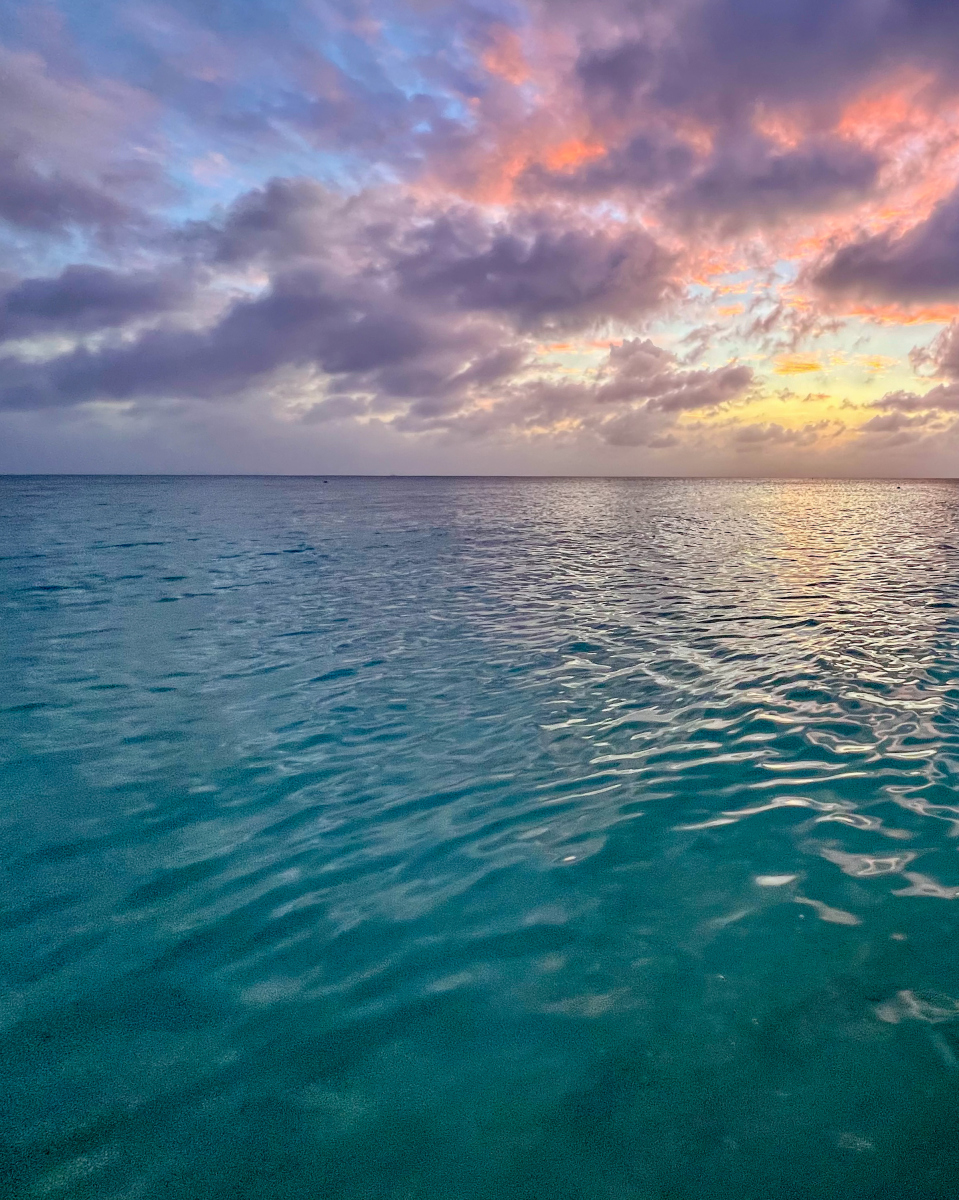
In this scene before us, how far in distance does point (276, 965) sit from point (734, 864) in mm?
4550

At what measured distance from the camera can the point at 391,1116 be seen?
163 inches

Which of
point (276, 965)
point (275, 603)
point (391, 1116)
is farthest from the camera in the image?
point (275, 603)

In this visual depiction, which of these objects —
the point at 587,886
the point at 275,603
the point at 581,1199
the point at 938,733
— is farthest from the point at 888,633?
the point at 275,603

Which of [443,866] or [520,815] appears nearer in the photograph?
[443,866]

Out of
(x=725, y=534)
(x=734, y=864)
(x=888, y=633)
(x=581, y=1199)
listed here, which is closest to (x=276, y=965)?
(x=581, y=1199)

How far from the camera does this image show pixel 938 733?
10.2 m

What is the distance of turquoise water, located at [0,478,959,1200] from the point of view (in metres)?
3.95

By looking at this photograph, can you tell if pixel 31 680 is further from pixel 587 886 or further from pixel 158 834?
pixel 587 886

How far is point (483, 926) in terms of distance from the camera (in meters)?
5.92

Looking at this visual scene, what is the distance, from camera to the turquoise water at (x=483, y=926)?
395cm

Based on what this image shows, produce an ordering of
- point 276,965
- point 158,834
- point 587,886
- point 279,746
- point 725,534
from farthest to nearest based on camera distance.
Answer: point 725,534, point 279,746, point 158,834, point 587,886, point 276,965

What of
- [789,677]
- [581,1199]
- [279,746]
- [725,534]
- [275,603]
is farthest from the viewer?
[725,534]

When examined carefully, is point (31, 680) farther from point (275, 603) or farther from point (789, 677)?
point (789, 677)

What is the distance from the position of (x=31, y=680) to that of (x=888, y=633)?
2015cm
